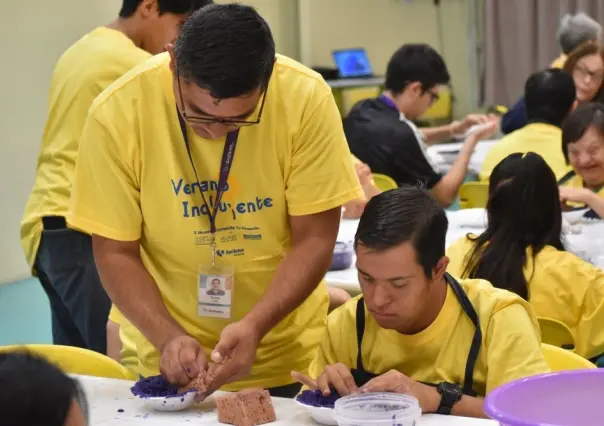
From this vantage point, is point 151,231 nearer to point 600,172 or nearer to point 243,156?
point 243,156

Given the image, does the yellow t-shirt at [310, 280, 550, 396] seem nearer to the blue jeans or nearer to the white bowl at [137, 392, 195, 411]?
the white bowl at [137, 392, 195, 411]

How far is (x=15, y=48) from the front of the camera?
630cm

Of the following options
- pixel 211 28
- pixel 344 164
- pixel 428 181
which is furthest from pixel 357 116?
pixel 211 28

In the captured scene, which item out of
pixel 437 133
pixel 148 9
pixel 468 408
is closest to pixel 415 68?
pixel 437 133

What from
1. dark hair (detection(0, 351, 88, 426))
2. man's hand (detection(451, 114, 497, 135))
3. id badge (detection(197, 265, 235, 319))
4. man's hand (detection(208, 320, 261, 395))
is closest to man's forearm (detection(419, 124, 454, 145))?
man's hand (detection(451, 114, 497, 135))

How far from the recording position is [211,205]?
2.13m

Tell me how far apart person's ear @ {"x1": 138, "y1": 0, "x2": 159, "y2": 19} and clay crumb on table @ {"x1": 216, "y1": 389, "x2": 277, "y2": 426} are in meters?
1.31

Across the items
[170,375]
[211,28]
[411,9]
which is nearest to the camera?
[211,28]

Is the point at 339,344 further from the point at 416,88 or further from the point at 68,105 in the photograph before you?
the point at 416,88

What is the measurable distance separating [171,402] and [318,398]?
31 cm

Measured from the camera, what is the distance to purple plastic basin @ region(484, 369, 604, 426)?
1537 mm

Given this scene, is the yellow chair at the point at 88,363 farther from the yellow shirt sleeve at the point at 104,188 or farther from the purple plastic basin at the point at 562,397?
the purple plastic basin at the point at 562,397

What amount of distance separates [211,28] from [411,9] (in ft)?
27.3

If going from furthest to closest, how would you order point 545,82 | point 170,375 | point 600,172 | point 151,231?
point 545,82 < point 600,172 < point 151,231 < point 170,375
